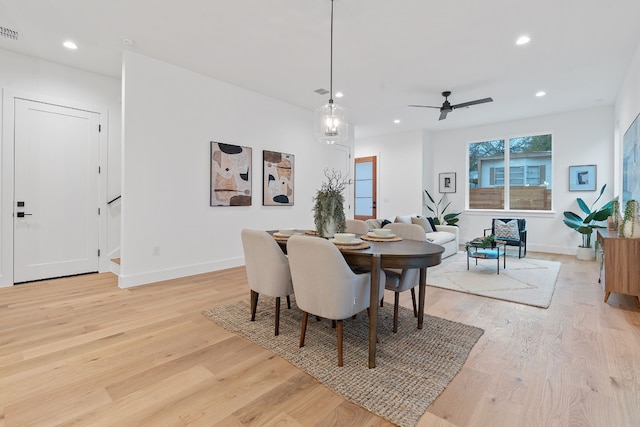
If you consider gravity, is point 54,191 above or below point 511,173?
below

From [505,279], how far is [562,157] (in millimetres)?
3635

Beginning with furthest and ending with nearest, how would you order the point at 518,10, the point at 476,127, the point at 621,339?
1. the point at 476,127
2. the point at 518,10
3. the point at 621,339

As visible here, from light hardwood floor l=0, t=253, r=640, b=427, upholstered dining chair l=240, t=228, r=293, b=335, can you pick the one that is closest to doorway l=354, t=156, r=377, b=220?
light hardwood floor l=0, t=253, r=640, b=427

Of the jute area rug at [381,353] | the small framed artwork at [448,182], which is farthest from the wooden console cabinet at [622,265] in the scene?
the small framed artwork at [448,182]

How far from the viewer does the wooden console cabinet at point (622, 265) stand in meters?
3.04

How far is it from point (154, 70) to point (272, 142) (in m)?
2.00

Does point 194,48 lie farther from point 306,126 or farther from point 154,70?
point 306,126

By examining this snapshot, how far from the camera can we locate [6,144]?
369 cm

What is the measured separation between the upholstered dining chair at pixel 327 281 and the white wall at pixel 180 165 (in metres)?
2.64

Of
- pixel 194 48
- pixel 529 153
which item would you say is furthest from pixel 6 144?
pixel 529 153

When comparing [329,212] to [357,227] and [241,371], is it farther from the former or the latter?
[241,371]

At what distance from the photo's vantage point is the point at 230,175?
474 cm

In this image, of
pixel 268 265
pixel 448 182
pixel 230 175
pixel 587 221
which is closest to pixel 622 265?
pixel 587 221

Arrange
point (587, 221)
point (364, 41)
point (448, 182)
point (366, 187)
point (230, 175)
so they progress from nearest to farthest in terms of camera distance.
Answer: point (364, 41) < point (230, 175) < point (587, 221) < point (448, 182) < point (366, 187)
